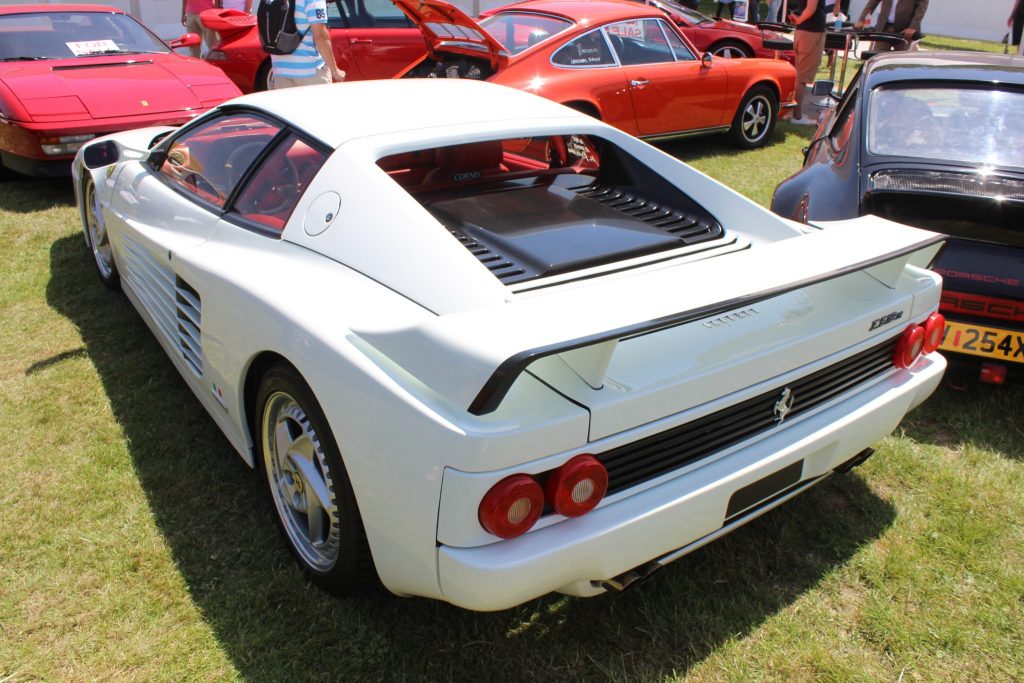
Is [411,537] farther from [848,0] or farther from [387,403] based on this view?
[848,0]

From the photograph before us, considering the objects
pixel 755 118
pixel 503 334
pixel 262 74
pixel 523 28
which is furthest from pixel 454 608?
pixel 755 118

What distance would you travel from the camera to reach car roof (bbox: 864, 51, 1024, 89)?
4184 millimetres

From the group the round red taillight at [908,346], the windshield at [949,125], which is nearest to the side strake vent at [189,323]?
the round red taillight at [908,346]

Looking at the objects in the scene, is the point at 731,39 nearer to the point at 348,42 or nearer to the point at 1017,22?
the point at 348,42

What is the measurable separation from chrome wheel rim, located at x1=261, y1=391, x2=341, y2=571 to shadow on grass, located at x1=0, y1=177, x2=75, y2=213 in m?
4.32

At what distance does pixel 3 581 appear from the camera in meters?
2.37

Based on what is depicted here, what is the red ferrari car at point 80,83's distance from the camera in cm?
539

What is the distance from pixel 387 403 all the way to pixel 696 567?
1234 mm

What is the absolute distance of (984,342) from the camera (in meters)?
3.17

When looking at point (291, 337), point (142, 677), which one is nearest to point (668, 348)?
point (291, 337)

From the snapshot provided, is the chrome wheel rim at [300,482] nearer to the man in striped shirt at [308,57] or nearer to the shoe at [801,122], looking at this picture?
the man in striped shirt at [308,57]

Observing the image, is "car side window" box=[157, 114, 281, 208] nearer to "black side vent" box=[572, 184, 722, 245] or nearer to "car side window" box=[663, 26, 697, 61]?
"black side vent" box=[572, 184, 722, 245]

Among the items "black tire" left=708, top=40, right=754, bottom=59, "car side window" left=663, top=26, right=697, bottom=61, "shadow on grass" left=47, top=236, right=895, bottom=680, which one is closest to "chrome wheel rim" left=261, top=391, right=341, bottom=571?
"shadow on grass" left=47, top=236, right=895, bottom=680

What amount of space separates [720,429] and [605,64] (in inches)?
209
